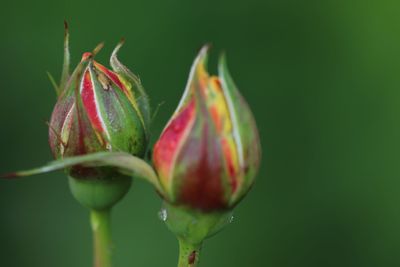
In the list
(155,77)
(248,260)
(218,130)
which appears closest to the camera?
(218,130)

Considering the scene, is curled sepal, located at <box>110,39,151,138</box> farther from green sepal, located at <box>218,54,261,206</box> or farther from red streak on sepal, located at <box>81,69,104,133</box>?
green sepal, located at <box>218,54,261,206</box>

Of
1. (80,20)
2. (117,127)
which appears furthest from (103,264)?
(80,20)

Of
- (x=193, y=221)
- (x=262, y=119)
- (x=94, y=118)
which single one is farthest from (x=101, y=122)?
(x=262, y=119)

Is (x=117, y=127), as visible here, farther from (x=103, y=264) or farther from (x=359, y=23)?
(x=359, y=23)

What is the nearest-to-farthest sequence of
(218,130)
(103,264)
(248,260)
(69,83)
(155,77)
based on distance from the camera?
(218,130)
(69,83)
(103,264)
(248,260)
(155,77)

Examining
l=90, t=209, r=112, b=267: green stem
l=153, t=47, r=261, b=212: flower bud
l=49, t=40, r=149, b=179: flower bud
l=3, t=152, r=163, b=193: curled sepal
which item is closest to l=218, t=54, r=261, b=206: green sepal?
l=153, t=47, r=261, b=212: flower bud

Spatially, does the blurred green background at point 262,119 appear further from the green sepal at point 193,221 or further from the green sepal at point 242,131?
the green sepal at point 242,131

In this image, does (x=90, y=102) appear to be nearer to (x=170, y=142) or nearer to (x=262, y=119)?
(x=170, y=142)
